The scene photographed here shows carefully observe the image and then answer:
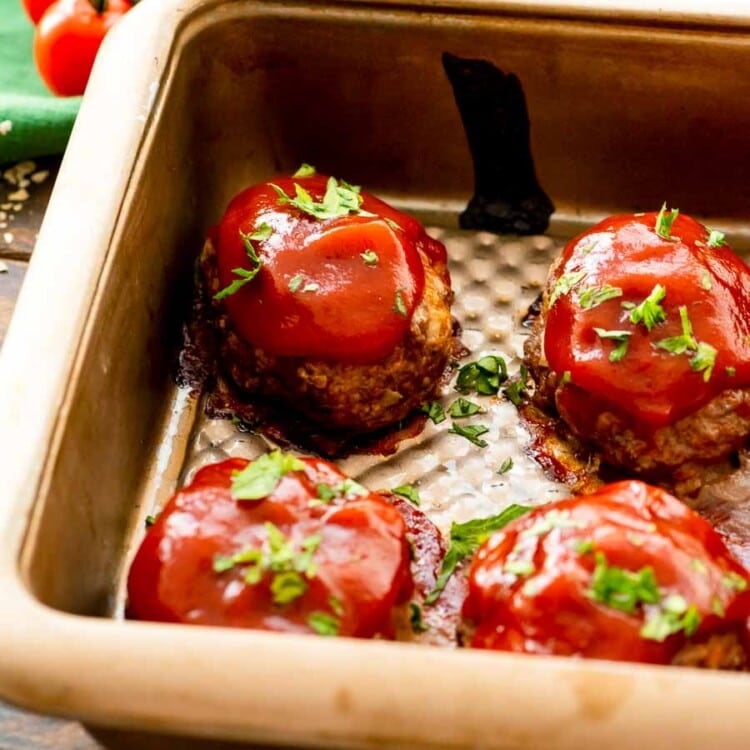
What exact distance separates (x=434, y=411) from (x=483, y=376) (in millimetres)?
150

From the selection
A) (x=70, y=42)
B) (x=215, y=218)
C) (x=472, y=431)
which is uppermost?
(x=70, y=42)

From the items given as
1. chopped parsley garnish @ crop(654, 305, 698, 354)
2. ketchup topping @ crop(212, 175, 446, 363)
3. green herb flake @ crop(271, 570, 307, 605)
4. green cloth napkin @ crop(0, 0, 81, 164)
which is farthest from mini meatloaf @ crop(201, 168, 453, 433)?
green cloth napkin @ crop(0, 0, 81, 164)

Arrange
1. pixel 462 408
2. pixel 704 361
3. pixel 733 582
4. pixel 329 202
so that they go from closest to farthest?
pixel 733 582
pixel 704 361
pixel 329 202
pixel 462 408

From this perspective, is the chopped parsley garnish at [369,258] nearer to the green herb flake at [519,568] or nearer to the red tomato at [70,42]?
the green herb flake at [519,568]

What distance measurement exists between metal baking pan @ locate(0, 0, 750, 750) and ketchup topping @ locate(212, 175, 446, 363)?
23 cm

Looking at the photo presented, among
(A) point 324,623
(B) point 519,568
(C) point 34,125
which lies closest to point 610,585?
(B) point 519,568

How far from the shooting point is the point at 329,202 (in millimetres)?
2328

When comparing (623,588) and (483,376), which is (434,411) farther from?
(623,588)

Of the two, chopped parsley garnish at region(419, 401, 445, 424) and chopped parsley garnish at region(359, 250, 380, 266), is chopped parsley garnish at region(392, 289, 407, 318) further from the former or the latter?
chopped parsley garnish at region(419, 401, 445, 424)

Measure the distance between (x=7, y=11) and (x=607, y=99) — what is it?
6.20 feet

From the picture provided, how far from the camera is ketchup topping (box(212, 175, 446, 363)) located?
219cm

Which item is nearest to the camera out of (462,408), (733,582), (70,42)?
(733,582)

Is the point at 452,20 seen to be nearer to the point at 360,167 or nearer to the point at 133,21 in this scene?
the point at 360,167

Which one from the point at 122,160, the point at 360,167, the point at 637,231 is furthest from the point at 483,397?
the point at 122,160
